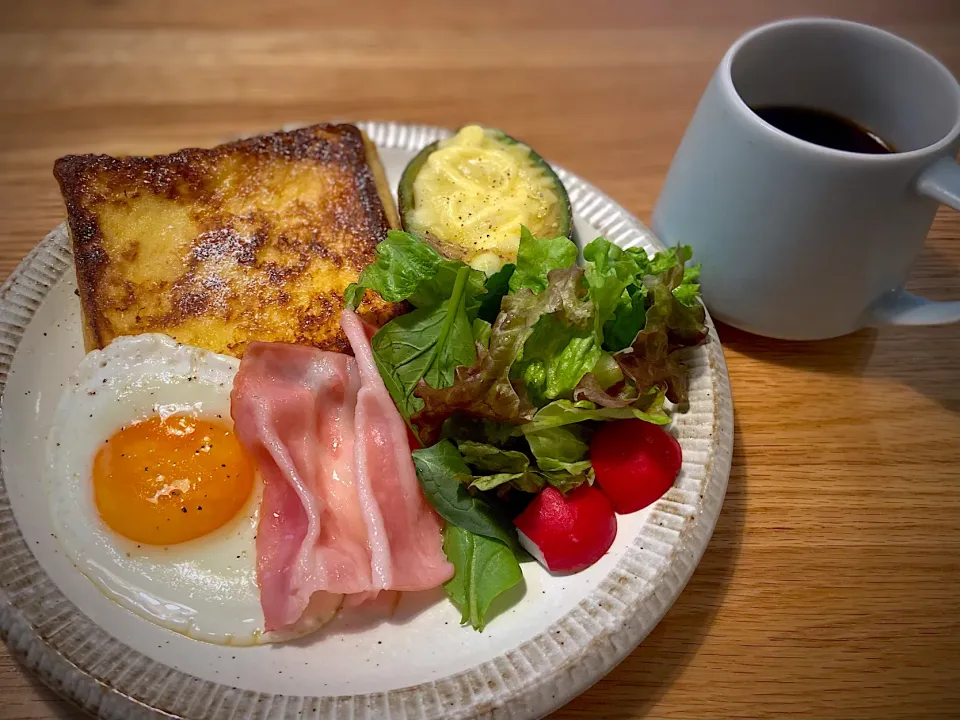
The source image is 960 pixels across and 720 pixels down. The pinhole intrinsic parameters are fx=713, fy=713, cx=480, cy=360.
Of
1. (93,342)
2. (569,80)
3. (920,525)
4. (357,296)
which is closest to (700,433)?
(920,525)

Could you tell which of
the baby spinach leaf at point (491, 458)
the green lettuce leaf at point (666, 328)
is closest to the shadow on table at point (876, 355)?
the green lettuce leaf at point (666, 328)

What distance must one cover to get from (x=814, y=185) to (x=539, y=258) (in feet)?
2.15

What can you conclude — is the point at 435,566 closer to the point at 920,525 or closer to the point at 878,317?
the point at 920,525

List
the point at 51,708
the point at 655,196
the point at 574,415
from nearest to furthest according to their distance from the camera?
1. the point at 51,708
2. the point at 574,415
3. the point at 655,196

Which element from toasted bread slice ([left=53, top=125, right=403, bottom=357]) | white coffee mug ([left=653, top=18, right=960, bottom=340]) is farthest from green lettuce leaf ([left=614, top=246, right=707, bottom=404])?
toasted bread slice ([left=53, top=125, right=403, bottom=357])

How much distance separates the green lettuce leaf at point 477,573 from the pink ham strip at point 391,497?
0.03 meters

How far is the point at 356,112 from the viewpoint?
2826 mm

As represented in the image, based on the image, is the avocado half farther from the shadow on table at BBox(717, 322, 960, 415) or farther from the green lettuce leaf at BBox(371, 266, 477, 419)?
the shadow on table at BBox(717, 322, 960, 415)

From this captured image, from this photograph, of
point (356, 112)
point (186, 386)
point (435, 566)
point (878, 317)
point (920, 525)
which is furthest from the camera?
point (356, 112)

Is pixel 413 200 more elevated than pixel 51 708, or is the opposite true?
pixel 413 200

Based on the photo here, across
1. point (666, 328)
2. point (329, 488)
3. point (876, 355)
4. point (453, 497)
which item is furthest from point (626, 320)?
point (876, 355)

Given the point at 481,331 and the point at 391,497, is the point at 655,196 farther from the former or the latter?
the point at 391,497

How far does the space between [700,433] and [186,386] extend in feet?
3.93

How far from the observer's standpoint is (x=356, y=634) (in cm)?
144
